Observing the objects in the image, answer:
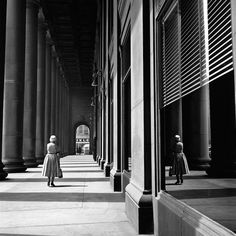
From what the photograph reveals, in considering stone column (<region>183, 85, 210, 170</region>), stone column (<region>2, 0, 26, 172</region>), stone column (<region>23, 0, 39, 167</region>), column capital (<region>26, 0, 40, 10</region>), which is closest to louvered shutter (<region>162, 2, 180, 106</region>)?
stone column (<region>183, 85, 210, 170</region>)

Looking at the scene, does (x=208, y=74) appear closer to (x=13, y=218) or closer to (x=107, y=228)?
(x=107, y=228)

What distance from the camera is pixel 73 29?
3697 cm

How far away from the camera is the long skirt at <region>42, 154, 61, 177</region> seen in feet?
41.2

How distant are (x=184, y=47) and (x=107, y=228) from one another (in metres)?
3.69

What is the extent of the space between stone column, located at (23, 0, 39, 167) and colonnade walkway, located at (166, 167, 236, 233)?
19.9 metres

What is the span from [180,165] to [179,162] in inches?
3.7

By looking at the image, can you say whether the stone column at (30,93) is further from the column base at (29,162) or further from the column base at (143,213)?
the column base at (143,213)

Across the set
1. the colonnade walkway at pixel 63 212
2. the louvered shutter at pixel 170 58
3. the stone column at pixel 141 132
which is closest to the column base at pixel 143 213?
the stone column at pixel 141 132

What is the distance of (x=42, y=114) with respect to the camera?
29922 millimetres

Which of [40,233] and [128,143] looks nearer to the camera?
[40,233]

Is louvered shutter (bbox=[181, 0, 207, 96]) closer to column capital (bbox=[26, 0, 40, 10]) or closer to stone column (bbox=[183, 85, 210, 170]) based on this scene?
stone column (bbox=[183, 85, 210, 170])

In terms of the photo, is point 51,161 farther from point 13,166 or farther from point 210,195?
point 210,195

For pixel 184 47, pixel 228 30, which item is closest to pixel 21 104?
pixel 184 47

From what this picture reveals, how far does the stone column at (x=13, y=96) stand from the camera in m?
19.2
